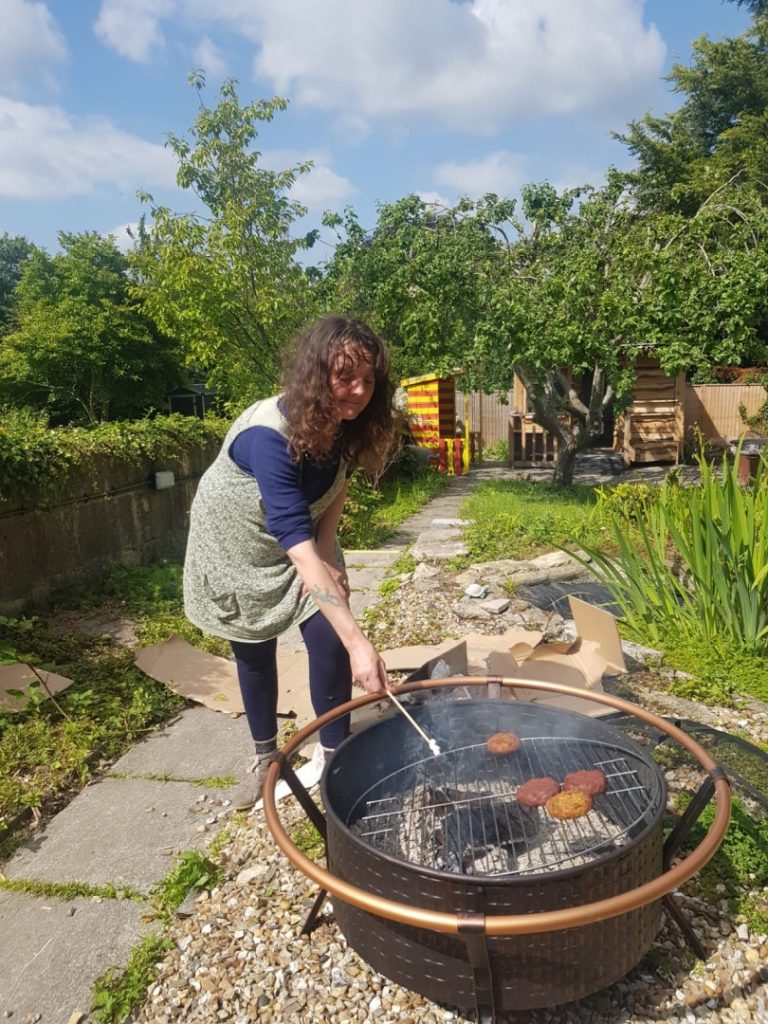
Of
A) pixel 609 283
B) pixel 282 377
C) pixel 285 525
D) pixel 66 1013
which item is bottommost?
pixel 66 1013

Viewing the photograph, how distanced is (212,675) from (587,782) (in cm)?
214

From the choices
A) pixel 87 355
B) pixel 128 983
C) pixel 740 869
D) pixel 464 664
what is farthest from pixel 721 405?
pixel 87 355

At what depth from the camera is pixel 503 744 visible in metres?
1.91

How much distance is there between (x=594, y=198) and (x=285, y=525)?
8278mm

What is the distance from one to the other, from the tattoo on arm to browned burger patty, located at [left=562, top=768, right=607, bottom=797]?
74cm

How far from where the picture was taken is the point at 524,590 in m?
4.58

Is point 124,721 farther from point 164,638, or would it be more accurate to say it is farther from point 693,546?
point 693,546

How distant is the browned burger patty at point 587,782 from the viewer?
67.3 inches

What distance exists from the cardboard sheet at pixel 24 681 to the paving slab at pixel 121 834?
→ 65cm

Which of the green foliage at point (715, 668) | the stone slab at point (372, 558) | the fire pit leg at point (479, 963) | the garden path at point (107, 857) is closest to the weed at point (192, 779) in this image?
the garden path at point (107, 857)

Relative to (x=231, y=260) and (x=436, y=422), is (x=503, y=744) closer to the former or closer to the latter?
(x=231, y=260)

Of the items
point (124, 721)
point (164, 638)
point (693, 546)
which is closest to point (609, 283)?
point (693, 546)

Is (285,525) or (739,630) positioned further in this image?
(739,630)

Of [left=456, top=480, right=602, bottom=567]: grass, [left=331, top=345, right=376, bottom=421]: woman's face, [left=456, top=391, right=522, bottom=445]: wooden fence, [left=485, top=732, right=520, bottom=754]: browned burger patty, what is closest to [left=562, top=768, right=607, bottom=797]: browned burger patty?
[left=485, top=732, right=520, bottom=754]: browned burger patty
